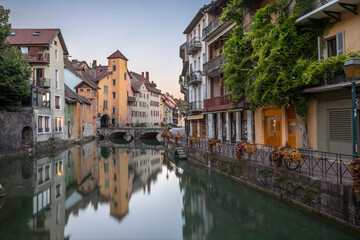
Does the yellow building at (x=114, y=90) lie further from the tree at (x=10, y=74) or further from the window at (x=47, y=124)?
the tree at (x=10, y=74)

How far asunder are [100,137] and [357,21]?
2052 inches

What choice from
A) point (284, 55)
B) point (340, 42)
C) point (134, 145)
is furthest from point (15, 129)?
point (340, 42)

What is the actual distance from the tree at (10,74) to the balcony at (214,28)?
61.3 ft

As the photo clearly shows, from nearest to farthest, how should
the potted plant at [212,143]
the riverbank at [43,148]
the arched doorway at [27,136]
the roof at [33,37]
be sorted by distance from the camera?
the potted plant at [212,143], the riverbank at [43,148], the arched doorway at [27,136], the roof at [33,37]

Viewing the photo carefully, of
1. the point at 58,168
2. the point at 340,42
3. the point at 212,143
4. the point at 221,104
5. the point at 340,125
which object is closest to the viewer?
the point at 340,42

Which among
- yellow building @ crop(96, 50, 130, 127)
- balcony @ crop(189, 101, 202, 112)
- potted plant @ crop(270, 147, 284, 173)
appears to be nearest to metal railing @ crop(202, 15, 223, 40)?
balcony @ crop(189, 101, 202, 112)

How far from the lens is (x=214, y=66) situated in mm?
25734

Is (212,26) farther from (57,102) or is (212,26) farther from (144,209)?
(57,102)

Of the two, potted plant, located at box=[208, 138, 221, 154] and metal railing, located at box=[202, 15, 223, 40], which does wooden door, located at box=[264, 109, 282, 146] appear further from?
metal railing, located at box=[202, 15, 223, 40]

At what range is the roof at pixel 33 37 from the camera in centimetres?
3497

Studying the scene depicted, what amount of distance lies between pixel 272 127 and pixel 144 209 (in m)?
11.1

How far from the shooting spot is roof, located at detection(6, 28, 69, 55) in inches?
1377

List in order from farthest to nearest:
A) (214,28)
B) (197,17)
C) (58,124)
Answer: (58,124) < (197,17) < (214,28)

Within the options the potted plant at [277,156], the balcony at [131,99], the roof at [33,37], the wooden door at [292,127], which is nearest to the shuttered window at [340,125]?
the wooden door at [292,127]
